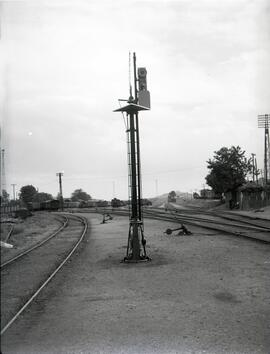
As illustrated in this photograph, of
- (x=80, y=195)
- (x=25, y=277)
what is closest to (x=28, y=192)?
(x=80, y=195)

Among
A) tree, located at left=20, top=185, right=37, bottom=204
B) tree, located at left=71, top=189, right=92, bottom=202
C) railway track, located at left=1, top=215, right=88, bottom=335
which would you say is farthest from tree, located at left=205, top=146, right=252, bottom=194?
tree, located at left=71, top=189, right=92, bottom=202

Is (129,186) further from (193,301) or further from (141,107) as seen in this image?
(193,301)

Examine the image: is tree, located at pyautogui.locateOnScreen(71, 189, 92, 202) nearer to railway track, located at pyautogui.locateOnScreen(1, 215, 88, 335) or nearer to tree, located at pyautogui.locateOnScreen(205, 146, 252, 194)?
tree, located at pyautogui.locateOnScreen(205, 146, 252, 194)

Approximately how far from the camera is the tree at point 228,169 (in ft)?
175

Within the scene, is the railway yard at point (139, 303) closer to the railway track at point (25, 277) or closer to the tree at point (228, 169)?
the railway track at point (25, 277)

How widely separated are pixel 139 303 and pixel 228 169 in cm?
4691

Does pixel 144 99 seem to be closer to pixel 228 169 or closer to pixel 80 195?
pixel 228 169

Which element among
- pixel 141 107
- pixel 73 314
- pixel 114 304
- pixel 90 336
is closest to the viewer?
pixel 90 336

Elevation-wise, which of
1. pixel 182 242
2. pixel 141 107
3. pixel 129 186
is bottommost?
pixel 182 242

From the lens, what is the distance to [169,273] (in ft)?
35.7

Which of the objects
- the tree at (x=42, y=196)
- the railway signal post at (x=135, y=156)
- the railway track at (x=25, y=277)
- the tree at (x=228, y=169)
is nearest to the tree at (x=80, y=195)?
the tree at (x=42, y=196)

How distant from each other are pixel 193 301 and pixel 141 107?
6463 millimetres

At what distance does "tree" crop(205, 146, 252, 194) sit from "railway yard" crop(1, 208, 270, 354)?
39.5m

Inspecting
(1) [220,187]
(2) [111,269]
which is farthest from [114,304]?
(1) [220,187]
